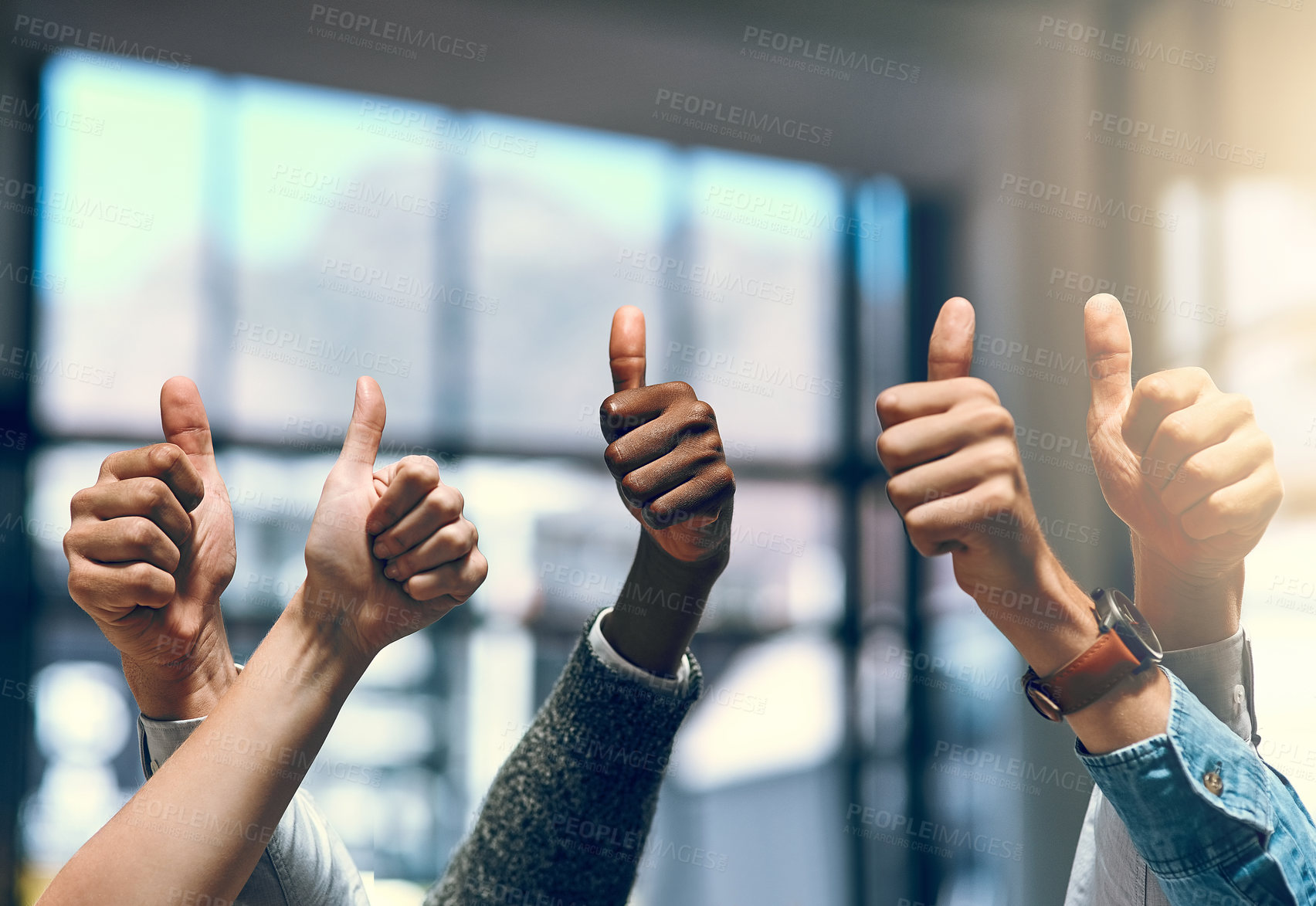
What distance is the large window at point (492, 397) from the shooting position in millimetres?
2549

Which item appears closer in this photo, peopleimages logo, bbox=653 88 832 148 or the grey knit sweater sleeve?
the grey knit sweater sleeve

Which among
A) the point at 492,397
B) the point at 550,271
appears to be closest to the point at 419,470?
the point at 492,397

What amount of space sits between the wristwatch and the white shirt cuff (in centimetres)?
27

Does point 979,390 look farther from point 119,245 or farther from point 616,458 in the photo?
point 119,245

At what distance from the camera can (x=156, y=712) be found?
93 cm

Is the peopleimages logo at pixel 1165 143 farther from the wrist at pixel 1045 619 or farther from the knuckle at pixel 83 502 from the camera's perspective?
the knuckle at pixel 83 502

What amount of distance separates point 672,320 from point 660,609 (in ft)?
8.39

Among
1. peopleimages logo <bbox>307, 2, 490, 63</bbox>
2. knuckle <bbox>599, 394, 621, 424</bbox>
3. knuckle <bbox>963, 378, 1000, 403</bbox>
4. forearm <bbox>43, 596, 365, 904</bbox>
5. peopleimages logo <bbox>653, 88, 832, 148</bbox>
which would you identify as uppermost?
peopleimages logo <bbox>307, 2, 490, 63</bbox>

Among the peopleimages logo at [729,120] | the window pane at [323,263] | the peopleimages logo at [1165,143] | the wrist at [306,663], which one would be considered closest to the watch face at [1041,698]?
the wrist at [306,663]

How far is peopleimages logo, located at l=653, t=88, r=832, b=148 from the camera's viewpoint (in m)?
3.09

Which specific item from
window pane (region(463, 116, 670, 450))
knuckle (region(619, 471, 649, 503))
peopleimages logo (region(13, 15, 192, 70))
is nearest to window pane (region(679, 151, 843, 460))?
window pane (region(463, 116, 670, 450))

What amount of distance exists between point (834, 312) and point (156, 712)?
2928mm

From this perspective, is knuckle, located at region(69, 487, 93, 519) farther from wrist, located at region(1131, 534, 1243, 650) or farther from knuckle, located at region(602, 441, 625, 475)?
wrist, located at region(1131, 534, 1243, 650)

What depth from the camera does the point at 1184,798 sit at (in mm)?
627
